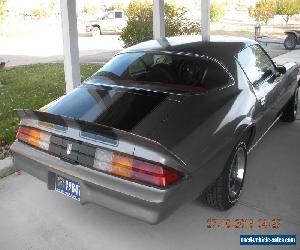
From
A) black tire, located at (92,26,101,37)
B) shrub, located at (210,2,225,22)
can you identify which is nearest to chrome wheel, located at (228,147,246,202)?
black tire, located at (92,26,101,37)

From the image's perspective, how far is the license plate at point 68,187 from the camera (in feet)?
10.3

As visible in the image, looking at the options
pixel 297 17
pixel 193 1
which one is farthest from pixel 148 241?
pixel 193 1

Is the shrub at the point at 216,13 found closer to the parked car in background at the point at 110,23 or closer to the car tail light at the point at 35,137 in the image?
the parked car in background at the point at 110,23

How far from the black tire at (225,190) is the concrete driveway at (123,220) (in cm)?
10

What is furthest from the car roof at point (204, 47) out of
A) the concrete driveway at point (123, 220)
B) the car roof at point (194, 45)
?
the concrete driveway at point (123, 220)

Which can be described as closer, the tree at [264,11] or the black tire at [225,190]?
the black tire at [225,190]

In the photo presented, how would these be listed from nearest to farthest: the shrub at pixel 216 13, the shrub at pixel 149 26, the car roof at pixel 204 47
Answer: the car roof at pixel 204 47 < the shrub at pixel 149 26 < the shrub at pixel 216 13

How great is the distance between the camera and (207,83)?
150 inches

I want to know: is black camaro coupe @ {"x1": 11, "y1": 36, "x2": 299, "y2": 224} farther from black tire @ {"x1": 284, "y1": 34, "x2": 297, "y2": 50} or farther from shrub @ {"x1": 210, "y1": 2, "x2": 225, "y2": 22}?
shrub @ {"x1": 210, "y1": 2, "x2": 225, "y2": 22}

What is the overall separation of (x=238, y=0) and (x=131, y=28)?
44277mm

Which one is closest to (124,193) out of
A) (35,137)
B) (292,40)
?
(35,137)

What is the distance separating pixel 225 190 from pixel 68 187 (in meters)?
1.37

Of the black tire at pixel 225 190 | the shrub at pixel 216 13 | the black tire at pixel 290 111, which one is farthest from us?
the shrub at pixel 216 13

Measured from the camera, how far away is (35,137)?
342 cm
